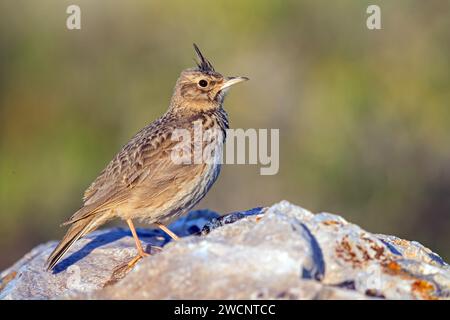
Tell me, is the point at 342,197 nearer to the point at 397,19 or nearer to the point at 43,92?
the point at 397,19

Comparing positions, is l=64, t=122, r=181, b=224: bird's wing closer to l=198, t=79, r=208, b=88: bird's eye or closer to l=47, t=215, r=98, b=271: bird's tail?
l=47, t=215, r=98, b=271: bird's tail

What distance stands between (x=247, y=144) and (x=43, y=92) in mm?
3779

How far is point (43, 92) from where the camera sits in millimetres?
12930

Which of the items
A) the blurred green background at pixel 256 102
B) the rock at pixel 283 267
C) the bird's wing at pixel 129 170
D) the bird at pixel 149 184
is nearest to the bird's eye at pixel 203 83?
the bird at pixel 149 184

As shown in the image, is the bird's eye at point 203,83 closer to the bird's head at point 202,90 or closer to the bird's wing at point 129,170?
the bird's head at point 202,90

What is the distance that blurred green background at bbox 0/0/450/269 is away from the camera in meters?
12.6

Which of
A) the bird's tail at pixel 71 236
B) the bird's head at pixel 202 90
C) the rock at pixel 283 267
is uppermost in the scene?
the bird's head at pixel 202 90

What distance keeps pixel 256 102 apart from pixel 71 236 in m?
6.66

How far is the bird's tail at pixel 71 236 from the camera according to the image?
680cm

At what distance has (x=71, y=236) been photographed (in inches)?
274

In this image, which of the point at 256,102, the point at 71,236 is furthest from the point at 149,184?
the point at 256,102

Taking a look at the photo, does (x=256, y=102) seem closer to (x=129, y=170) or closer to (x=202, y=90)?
(x=202, y=90)

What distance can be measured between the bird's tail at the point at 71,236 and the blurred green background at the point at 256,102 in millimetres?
5386
